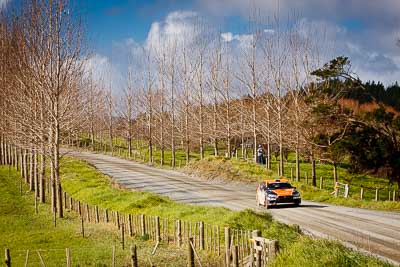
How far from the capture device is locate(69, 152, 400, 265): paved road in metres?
17.6

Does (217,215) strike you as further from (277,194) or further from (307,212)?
(277,194)

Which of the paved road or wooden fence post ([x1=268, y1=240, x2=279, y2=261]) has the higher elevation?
wooden fence post ([x1=268, y1=240, x2=279, y2=261])

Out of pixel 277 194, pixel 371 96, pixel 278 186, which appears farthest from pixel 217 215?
pixel 371 96

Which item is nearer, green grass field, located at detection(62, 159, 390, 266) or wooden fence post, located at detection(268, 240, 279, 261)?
green grass field, located at detection(62, 159, 390, 266)

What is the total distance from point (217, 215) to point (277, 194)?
782cm

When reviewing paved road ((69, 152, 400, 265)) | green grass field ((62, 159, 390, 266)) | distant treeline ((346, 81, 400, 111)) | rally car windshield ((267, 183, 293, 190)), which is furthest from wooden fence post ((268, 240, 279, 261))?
distant treeline ((346, 81, 400, 111))

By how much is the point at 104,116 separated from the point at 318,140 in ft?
175

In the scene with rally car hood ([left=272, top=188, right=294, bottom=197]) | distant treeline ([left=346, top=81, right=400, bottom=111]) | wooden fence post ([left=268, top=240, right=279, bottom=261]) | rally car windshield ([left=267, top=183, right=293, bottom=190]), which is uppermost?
distant treeline ([left=346, top=81, right=400, bottom=111])

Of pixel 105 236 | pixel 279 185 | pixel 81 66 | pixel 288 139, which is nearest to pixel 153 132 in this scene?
pixel 288 139

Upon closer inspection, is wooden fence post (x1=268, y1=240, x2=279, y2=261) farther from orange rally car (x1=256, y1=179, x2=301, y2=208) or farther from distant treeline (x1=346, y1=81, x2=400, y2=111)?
distant treeline (x1=346, y1=81, x2=400, y2=111)

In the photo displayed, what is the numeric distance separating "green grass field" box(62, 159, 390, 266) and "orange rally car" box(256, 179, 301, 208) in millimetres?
4816

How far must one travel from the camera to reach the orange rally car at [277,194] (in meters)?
28.6

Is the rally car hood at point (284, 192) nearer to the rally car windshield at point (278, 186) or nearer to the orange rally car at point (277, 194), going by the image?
the orange rally car at point (277, 194)

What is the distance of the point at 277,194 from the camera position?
28.7 metres
